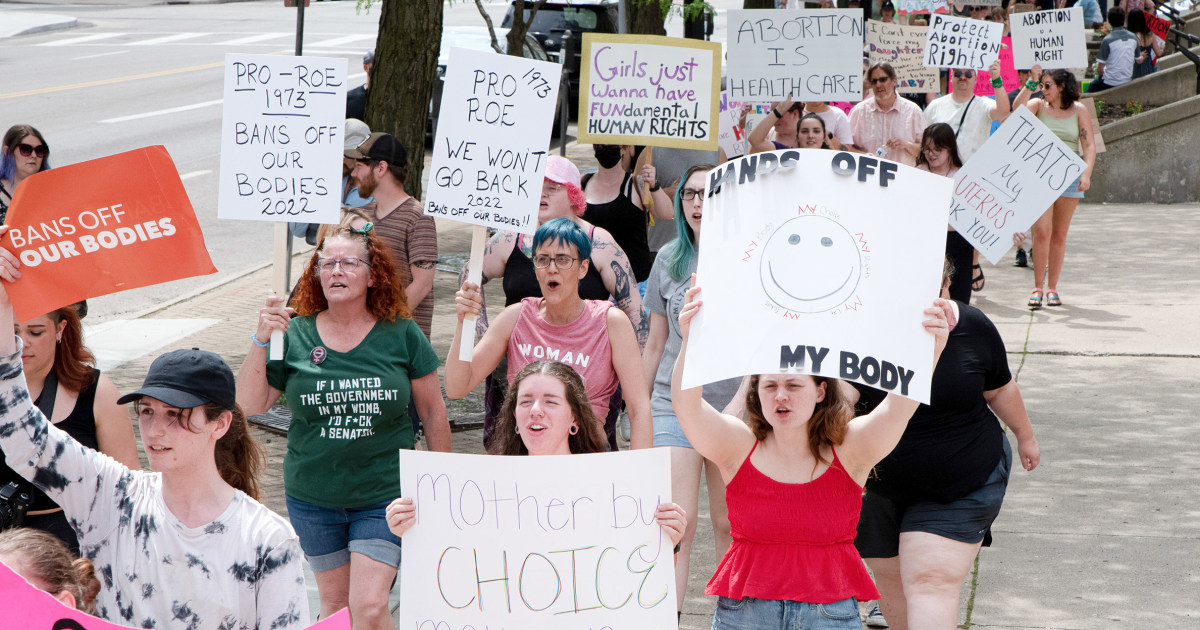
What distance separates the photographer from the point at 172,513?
3188 millimetres

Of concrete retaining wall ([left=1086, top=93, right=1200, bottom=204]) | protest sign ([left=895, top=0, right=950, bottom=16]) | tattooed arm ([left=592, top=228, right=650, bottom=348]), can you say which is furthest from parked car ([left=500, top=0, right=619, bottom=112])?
tattooed arm ([left=592, top=228, right=650, bottom=348])

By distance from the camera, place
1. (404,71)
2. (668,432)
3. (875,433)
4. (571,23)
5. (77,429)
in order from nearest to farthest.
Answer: (875,433) < (77,429) < (668,432) < (404,71) < (571,23)

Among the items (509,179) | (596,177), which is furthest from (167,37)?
(509,179)

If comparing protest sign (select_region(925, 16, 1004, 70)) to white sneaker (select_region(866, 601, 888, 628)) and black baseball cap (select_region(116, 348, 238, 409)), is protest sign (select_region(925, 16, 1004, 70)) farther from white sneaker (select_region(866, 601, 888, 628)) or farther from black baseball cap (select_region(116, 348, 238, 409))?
black baseball cap (select_region(116, 348, 238, 409))

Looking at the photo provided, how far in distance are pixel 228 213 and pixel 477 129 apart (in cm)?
98

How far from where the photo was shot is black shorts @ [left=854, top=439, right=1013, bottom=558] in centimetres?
446

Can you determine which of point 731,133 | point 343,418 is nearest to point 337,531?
point 343,418

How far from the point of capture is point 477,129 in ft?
16.9

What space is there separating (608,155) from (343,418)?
121 inches

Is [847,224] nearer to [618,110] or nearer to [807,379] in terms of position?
[807,379]

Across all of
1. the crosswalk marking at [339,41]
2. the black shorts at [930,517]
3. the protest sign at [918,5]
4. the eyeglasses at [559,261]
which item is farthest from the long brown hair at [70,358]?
the crosswalk marking at [339,41]

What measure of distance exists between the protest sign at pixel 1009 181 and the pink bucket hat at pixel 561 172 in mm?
1922

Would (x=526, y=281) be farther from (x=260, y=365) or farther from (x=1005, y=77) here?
(x=1005, y=77)

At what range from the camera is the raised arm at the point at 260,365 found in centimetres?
448
